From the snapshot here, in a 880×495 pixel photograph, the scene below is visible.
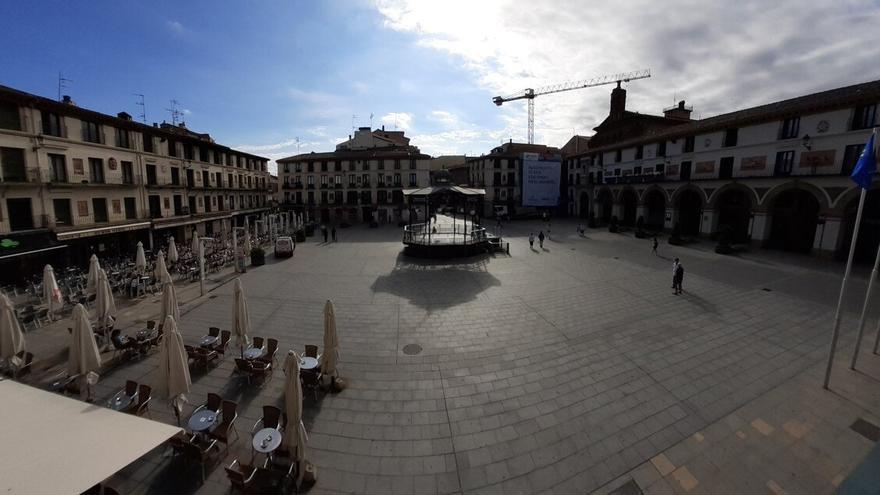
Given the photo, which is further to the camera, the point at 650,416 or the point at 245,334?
the point at 245,334

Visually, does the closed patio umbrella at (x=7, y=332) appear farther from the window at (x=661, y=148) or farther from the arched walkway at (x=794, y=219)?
the window at (x=661, y=148)

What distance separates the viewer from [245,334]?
10.1 meters

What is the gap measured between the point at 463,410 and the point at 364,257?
1980 cm

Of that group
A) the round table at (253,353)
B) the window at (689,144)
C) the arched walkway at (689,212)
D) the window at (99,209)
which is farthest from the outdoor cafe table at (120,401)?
the arched walkway at (689,212)

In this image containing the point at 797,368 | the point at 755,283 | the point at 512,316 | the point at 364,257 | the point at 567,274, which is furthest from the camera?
the point at 364,257

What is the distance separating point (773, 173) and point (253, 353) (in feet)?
119

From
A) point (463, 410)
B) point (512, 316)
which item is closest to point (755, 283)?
point (512, 316)

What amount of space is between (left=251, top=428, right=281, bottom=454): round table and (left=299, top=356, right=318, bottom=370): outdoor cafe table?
2.25 meters

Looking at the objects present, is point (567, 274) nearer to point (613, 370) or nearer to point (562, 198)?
point (613, 370)

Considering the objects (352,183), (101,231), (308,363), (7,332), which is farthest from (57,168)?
(352,183)

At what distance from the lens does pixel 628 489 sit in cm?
593

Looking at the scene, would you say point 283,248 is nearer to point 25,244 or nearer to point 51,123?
point 25,244

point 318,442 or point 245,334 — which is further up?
point 245,334

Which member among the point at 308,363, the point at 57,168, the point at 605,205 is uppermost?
the point at 57,168
